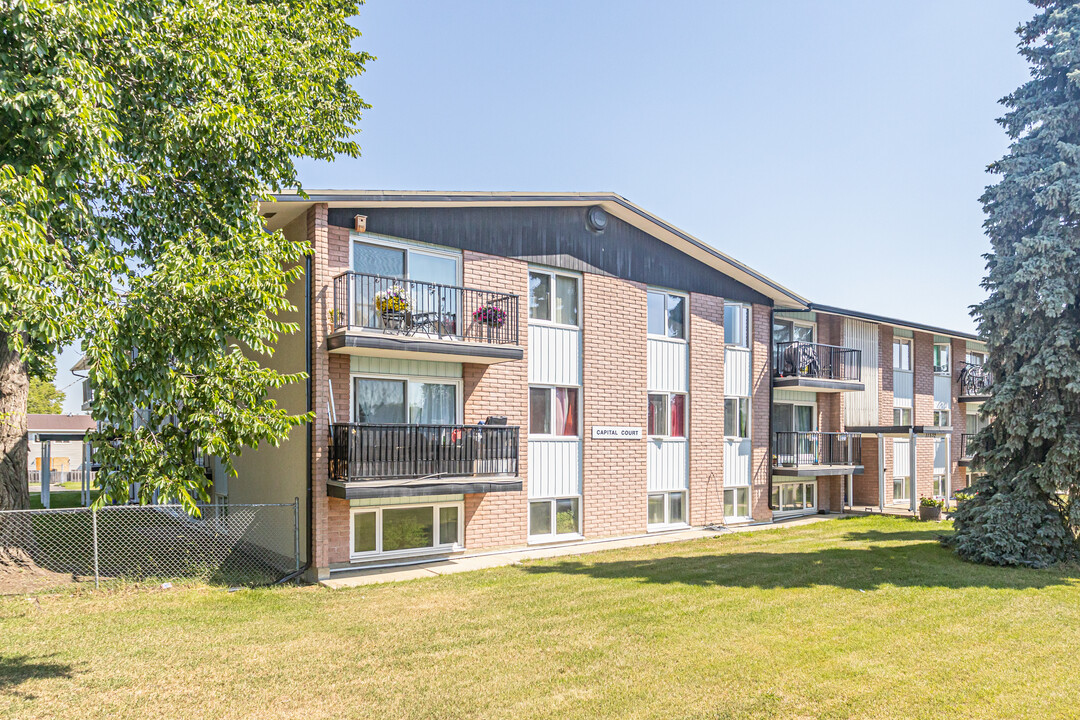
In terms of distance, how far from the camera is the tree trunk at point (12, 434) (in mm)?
11367

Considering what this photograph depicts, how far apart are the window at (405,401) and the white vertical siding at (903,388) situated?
57.1ft

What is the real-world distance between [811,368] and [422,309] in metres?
12.4

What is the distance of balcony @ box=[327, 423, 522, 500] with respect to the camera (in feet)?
38.2

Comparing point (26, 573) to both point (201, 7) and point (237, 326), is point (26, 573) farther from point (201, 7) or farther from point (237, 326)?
point (201, 7)

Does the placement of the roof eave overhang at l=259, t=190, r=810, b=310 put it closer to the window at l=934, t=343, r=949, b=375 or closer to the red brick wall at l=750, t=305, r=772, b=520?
the red brick wall at l=750, t=305, r=772, b=520

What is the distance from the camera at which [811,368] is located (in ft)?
66.1

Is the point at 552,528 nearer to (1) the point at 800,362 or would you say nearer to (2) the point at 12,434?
Answer: (1) the point at 800,362

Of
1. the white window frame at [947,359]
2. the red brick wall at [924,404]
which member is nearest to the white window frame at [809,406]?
the red brick wall at [924,404]

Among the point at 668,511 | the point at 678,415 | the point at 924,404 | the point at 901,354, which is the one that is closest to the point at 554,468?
the point at 668,511

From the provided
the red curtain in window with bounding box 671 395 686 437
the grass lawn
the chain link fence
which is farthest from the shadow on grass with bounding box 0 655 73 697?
the red curtain in window with bounding box 671 395 686 437

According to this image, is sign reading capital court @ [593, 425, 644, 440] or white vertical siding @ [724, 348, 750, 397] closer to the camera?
sign reading capital court @ [593, 425, 644, 440]

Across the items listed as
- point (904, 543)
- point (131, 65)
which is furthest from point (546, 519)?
point (131, 65)

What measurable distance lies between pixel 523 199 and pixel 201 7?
789cm

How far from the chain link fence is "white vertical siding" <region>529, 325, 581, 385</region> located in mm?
5594
